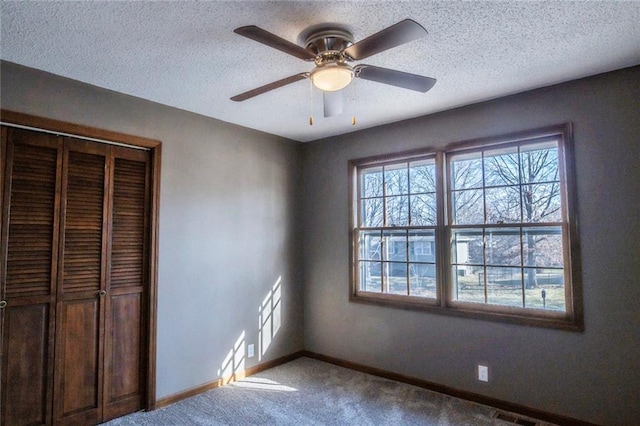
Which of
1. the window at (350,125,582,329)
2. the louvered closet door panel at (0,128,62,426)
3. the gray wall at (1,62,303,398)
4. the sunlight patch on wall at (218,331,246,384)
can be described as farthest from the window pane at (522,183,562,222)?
the louvered closet door panel at (0,128,62,426)

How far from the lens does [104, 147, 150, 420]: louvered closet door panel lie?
2.93 metres

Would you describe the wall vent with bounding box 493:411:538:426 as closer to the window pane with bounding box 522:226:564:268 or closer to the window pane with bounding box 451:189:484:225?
the window pane with bounding box 522:226:564:268

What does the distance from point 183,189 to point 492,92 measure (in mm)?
2781

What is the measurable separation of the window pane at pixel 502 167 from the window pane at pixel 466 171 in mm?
69

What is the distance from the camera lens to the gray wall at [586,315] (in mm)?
2568

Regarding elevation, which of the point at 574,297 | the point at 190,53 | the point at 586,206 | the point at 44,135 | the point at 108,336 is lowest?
the point at 108,336

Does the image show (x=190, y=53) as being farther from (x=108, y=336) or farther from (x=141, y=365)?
(x=141, y=365)

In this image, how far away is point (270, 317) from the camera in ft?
13.4

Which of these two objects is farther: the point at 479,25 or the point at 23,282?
the point at 23,282

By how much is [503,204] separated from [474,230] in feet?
1.07

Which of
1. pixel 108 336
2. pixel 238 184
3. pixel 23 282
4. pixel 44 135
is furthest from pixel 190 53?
pixel 108 336

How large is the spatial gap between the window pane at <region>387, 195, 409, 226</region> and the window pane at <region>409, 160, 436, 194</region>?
0.15 metres

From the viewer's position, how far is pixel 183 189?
3.37 meters

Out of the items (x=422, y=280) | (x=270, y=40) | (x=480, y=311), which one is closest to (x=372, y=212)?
(x=422, y=280)
